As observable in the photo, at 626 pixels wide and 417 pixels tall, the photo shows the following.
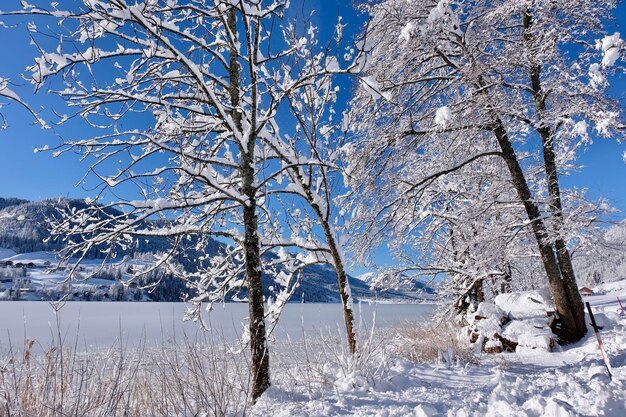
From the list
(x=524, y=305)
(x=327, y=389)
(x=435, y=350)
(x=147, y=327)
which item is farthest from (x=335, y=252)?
(x=147, y=327)

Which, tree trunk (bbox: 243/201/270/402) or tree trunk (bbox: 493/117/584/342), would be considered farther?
tree trunk (bbox: 493/117/584/342)

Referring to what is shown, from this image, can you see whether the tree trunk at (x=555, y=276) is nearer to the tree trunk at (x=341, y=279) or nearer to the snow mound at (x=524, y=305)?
the snow mound at (x=524, y=305)

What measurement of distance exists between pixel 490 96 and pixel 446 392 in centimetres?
524

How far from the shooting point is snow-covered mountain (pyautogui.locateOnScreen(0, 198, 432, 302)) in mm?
4066

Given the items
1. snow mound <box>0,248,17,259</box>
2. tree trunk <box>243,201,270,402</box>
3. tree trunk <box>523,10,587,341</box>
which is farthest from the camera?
snow mound <box>0,248,17,259</box>

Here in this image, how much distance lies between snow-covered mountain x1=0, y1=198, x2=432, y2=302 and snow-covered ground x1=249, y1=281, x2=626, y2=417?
3.91 ft

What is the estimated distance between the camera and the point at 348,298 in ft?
18.5

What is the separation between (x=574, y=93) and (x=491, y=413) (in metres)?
6.27

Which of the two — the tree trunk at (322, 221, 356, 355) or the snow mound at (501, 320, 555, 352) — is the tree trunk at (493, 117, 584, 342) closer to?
the snow mound at (501, 320, 555, 352)

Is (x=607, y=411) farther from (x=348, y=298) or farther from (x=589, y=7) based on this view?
(x=589, y=7)

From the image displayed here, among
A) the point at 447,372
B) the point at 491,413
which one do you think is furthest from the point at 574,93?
the point at 491,413

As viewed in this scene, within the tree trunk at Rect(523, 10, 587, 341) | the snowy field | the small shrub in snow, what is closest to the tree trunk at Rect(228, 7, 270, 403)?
the snowy field

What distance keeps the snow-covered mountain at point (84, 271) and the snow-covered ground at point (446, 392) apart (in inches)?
46.9

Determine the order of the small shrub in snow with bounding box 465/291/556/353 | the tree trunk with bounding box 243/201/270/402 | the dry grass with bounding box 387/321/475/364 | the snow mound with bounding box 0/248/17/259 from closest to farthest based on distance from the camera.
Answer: the tree trunk with bounding box 243/201/270/402, the dry grass with bounding box 387/321/475/364, the small shrub in snow with bounding box 465/291/556/353, the snow mound with bounding box 0/248/17/259
